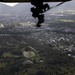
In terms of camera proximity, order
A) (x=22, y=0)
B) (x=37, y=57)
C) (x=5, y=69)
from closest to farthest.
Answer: (x=22, y=0)
(x=5, y=69)
(x=37, y=57)

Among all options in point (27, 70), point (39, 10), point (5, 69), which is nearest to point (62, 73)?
point (27, 70)

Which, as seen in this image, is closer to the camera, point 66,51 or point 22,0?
point 22,0

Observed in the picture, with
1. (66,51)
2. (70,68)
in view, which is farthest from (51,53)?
(70,68)

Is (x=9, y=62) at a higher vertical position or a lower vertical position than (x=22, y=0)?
lower

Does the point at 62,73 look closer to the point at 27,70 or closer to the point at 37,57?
the point at 27,70

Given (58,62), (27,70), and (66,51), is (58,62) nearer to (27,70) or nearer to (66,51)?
(27,70)

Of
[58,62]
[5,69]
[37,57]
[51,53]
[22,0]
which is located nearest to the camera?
[22,0]

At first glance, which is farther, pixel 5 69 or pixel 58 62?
pixel 58 62

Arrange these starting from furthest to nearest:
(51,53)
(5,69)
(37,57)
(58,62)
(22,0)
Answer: (51,53) < (37,57) < (58,62) < (5,69) < (22,0)

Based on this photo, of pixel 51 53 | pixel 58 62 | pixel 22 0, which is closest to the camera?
pixel 22 0
